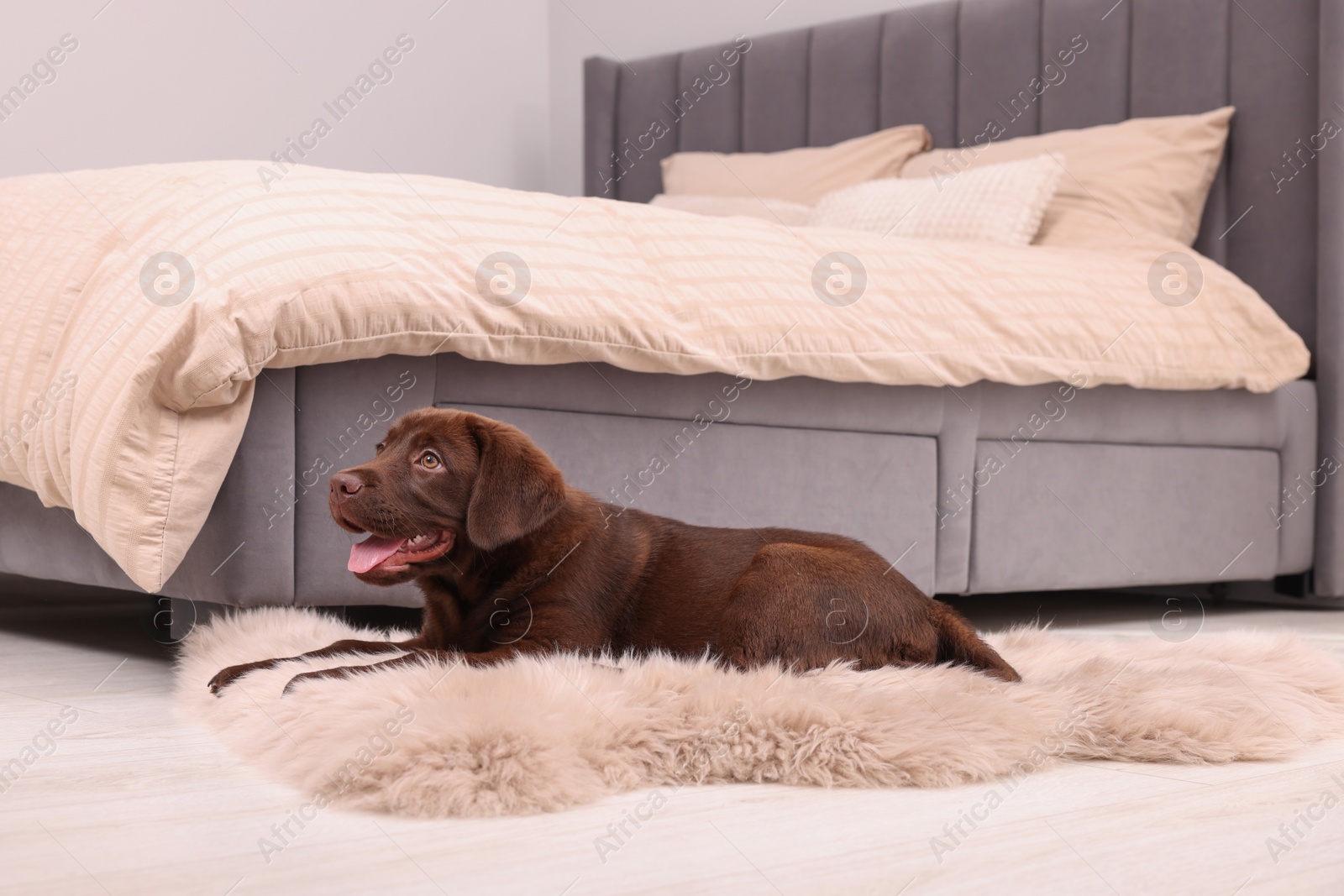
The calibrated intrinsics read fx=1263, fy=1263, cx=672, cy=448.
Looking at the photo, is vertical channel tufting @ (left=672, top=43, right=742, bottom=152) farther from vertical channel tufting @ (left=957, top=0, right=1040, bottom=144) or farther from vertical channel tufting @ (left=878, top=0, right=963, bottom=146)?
vertical channel tufting @ (left=957, top=0, right=1040, bottom=144)

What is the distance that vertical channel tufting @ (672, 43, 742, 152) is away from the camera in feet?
14.8

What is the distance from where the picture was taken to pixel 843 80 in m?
4.21

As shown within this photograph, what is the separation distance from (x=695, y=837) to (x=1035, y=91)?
3227 millimetres

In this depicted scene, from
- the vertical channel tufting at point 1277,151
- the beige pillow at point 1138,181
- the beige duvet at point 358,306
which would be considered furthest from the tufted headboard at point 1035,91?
the beige duvet at point 358,306

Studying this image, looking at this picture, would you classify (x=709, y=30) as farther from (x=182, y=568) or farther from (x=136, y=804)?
(x=136, y=804)

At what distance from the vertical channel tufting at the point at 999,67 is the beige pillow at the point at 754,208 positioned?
2.09 feet

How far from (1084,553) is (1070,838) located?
5.62ft

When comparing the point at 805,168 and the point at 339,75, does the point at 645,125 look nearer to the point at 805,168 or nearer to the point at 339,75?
the point at 805,168

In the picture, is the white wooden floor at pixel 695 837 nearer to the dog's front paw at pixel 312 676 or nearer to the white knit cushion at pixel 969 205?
the dog's front paw at pixel 312 676

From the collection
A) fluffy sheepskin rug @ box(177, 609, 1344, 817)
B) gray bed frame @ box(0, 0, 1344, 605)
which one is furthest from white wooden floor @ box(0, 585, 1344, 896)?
gray bed frame @ box(0, 0, 1344, 605)

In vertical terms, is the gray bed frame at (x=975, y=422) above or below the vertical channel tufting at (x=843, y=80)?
below

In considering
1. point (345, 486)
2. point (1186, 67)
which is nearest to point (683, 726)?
point (345, 486)

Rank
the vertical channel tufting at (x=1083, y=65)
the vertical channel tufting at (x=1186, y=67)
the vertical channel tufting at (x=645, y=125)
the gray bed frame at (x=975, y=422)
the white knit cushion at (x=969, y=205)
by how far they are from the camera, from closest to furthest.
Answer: the gray bed frame at (x=975, y=422) → the white knit cushion at (x=969, y=205) → the vertical channel tufting at (x=1186, y=67) → the vertical channel tufting at (x=1083, y=65) → the vertical channel tufting at (x=645, y=125)

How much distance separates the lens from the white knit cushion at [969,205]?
3049 mm
